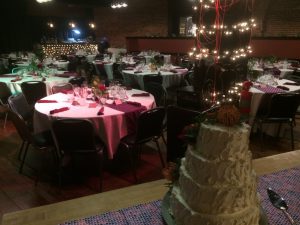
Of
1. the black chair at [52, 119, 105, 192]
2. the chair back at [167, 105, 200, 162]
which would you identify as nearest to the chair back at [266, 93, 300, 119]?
the chair back at [167, 105, 200, 162]

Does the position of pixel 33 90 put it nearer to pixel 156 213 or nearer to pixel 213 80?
pixel 213 80

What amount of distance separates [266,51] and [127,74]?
5.12 metres

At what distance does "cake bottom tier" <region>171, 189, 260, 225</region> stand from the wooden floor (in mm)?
2146

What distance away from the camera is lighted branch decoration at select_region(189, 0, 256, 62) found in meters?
4.91

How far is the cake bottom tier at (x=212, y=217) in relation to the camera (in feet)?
3.30

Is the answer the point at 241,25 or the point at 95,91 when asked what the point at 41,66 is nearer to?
the point at 95,91

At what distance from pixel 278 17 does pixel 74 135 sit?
9.62 meters

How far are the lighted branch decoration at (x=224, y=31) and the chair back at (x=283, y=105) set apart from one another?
4.31 feet

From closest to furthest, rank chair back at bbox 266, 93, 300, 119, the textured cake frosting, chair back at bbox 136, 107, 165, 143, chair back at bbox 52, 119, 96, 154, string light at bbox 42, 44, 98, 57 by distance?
the textured cake frosting, chair back at bbox 52, 119, 96, 154, chair back at bbox 136, 107, 165, 143, chair back at bbox 266, 93, 300, 119, string light at bbox 42, 44, 98, 57

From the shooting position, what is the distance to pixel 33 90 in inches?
180

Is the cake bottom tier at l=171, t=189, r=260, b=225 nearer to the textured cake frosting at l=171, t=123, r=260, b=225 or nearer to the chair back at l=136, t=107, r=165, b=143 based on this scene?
the textured cake frosting at l=171, t=123, r=260, b=225

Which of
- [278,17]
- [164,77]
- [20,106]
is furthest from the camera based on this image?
[278,17]

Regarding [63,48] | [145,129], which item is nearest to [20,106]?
[145,129]

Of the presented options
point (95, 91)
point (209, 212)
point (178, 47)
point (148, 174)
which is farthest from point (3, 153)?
point (178, 47)
